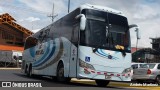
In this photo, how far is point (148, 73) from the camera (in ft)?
84.0

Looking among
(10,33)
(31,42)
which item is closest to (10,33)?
(10,33)

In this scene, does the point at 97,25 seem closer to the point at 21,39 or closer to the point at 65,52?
the point at 65,52

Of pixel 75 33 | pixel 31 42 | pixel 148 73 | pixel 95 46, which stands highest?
pixel 31 42

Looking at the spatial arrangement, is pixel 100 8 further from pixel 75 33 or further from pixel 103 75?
pixel 103 75

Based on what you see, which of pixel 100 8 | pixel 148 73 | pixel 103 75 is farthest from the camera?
pixel 148 73

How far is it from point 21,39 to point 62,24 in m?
49.2

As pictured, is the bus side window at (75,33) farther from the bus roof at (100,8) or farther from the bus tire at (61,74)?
the bus tire at (61,74)

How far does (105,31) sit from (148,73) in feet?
29.1

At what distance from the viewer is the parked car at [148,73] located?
2549cm

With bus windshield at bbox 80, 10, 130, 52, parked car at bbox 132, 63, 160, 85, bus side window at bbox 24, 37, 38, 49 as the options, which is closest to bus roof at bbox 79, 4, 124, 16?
bus windshield at bbox 80, 10, 130, 52

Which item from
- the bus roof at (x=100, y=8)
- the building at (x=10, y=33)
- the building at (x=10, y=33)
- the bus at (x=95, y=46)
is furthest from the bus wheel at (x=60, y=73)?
the building at (x=10, y=33)

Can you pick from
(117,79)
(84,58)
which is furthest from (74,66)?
(117,79)

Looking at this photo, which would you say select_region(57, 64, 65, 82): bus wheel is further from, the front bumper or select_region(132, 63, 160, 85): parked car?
select_region(132, 63, 160, 85): parked car

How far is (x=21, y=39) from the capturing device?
68875 millimetres
